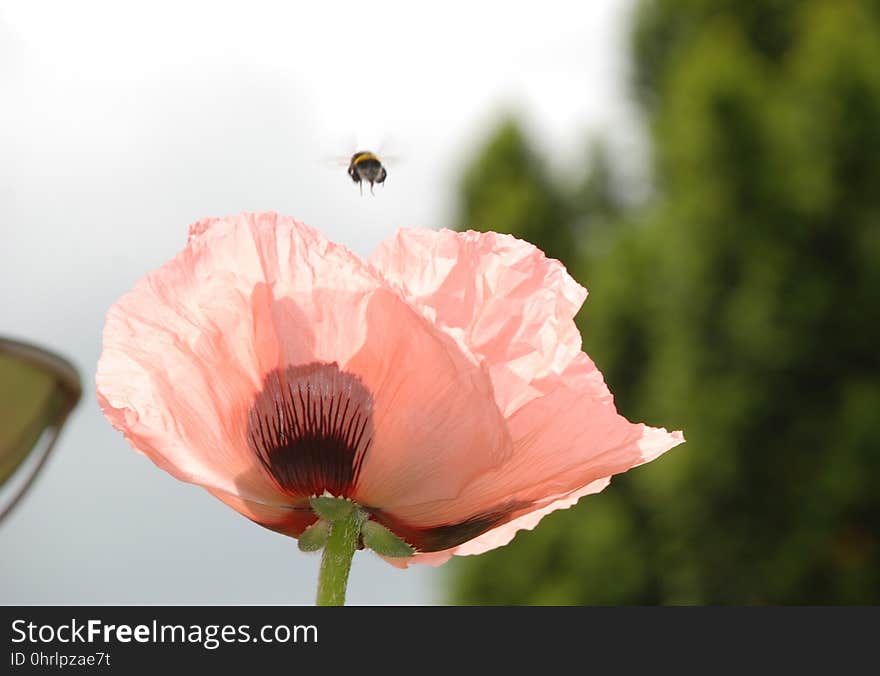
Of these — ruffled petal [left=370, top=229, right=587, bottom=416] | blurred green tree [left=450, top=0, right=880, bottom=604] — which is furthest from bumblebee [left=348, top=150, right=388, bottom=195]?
blurred green tree [left=450, top=0, right=880, bottom=604]

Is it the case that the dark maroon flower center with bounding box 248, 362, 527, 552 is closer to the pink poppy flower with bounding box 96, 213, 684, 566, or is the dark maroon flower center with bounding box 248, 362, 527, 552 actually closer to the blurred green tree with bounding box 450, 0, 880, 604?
the pink poppy flower with bounding box 96, 213, 684, 566

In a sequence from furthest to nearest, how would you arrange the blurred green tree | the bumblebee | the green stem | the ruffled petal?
the blurred green tree < the bumblebee < the ruffled petal < the green stem

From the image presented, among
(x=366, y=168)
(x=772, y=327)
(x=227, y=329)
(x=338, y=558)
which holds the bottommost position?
(x=338, y=558)

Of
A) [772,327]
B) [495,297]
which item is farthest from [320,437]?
[772,327]

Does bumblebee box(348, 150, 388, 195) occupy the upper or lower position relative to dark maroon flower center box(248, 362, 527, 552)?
upper

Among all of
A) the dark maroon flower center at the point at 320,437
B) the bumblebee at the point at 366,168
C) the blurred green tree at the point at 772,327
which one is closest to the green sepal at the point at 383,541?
the dark maroon flower center at the point at 320,437

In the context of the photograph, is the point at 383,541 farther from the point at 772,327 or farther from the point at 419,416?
the point at 772,327
